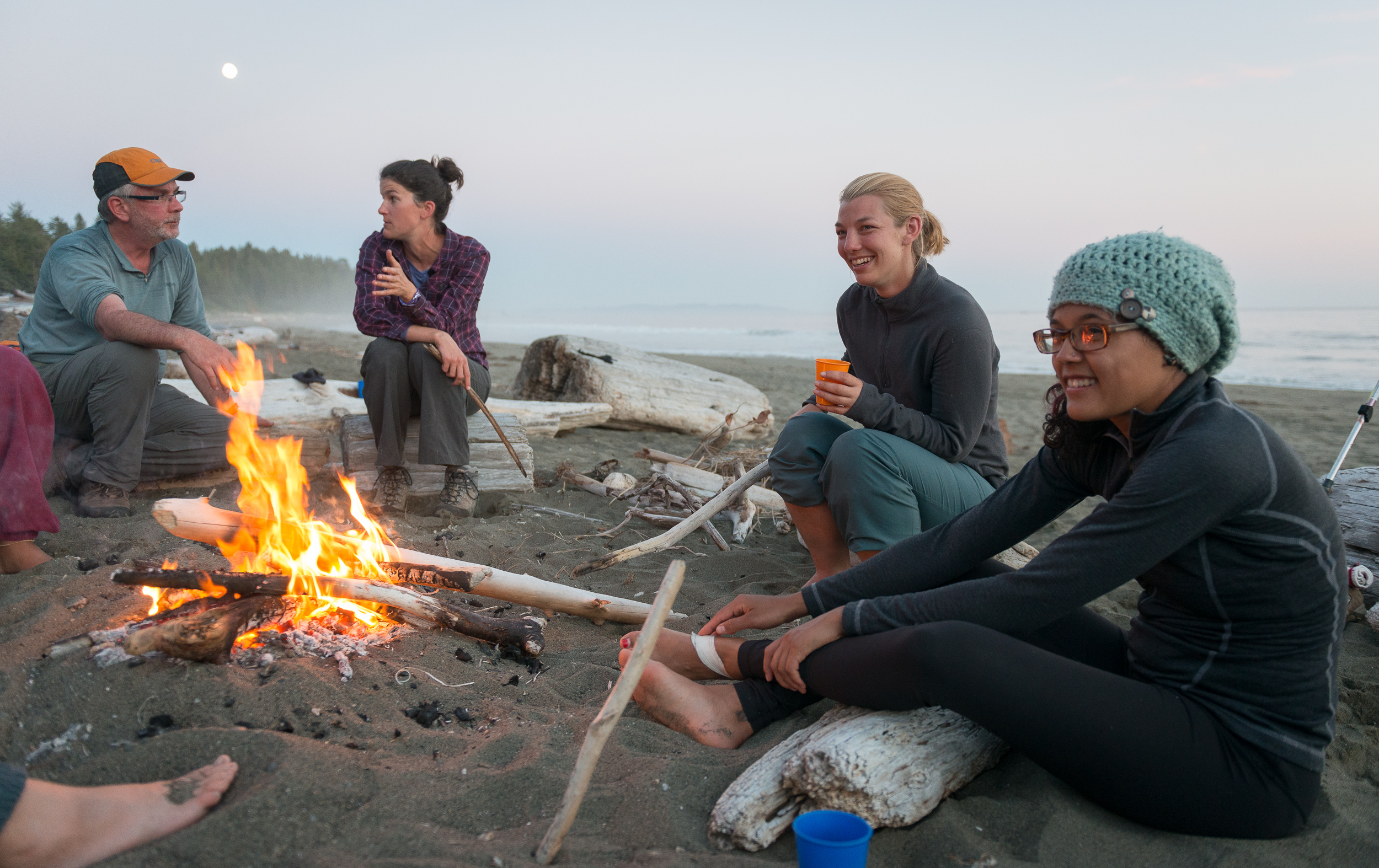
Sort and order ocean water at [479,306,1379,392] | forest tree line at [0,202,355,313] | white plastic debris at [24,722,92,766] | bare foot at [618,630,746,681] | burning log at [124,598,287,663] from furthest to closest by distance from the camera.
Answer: ocean water at [479,306,1379,392], forest tree line at [0,202,355,313], bare foot at [618,630,746,681], burning log at [124,598,287,663], white plastic debris at [24,722,92,766]

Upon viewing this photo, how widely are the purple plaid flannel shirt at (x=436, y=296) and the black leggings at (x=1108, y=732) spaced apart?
3334 mm

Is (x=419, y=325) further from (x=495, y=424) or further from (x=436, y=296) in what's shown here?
(x=495, y=424)

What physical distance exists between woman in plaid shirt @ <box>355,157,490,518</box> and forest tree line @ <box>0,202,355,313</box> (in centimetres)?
935

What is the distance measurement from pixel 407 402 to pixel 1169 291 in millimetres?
3796

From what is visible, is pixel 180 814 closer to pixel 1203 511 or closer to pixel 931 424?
pixel 1203 511

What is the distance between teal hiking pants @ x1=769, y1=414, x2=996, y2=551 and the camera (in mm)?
3133

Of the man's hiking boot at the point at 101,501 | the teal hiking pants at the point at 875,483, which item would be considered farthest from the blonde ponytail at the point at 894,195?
the man's hiking boot at the point at 101,501

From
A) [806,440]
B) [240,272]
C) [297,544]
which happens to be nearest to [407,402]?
[297,544]

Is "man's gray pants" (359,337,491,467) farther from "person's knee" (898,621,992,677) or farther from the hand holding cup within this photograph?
"person's knee" (898,621,992,677)

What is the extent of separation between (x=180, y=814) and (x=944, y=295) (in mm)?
2906

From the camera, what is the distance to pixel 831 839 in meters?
1.75

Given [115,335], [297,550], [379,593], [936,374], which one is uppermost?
[115,335]

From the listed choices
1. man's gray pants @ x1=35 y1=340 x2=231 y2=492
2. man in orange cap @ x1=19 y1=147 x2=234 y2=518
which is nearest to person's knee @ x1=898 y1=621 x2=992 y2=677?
man in orange cap @ x1=19 y1=147 x2=234 y2=518

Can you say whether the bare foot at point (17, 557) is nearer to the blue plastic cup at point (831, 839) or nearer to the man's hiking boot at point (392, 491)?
the man's hiking boot at point (392, 491)
